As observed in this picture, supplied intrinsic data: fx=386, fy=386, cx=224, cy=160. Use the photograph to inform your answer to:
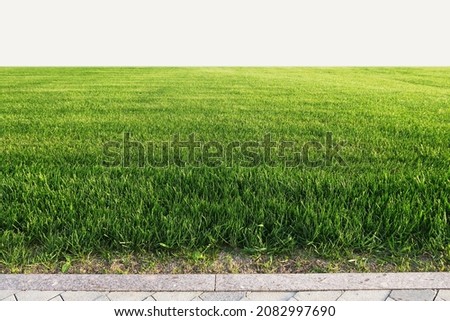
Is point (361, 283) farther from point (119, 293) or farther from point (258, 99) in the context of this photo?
point (258, 99)

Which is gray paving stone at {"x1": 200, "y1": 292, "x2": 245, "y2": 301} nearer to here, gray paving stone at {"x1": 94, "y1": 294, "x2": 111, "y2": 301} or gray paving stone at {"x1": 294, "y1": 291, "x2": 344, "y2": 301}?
gray paving stone at {"x1": 294, "y1": 291, "x2": 344, "y2": 301}

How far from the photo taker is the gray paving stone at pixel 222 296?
2.64 m

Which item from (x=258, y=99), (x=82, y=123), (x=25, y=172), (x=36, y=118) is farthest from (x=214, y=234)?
(x=258, y=99)

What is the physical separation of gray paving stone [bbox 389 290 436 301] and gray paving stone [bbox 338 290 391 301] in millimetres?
52

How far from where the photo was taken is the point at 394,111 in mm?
8867

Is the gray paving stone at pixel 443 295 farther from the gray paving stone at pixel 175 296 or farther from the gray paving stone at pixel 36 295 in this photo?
the gray paving stone at pixel 36 295

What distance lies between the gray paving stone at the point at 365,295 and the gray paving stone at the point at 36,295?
1.99m

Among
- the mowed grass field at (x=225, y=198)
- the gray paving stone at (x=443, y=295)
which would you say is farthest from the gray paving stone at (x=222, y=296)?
the gray paving stone at (x=443, y=295)

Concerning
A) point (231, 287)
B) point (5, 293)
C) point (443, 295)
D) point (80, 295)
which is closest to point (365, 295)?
point (443, 295)

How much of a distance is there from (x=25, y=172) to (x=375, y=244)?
4026 millimetres

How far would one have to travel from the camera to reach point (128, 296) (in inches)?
105

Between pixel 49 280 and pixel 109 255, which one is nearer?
pixel 49 280

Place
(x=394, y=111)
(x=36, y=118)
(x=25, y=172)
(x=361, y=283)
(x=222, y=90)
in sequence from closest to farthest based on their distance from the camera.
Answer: (x=361, y=283), (x=25, y=172), (x=36, y=118), (x=394, y=111), (x=222, y=90)
